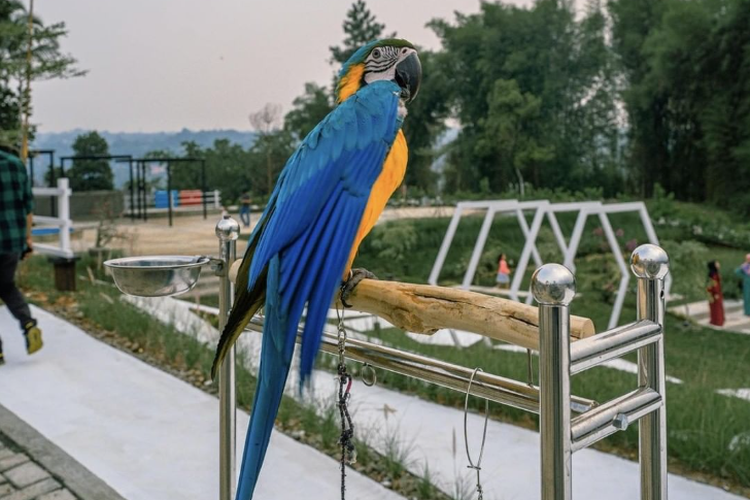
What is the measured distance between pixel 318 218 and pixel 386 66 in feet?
1.31

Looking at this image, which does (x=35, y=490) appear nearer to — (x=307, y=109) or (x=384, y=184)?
(x=384, y=184)

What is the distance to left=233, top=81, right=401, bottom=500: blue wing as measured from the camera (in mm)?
949

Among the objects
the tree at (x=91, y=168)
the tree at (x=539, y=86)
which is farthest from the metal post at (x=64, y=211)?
the tree at (x=539, y=86)

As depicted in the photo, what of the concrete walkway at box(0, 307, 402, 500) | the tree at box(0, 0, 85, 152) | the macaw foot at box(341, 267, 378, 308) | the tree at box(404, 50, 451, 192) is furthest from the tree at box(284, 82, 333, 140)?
the macaw foot at box(341, 267, 378, 308)

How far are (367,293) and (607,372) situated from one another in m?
2.53

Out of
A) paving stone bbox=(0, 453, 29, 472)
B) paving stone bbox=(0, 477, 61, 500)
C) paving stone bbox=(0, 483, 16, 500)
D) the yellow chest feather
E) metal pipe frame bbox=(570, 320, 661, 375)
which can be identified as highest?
the yellow chest feather

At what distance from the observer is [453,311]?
3.44 feet

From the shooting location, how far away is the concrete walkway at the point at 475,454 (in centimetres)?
214

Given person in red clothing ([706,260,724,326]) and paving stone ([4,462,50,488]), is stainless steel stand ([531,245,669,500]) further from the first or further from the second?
person in red clothing ([706,260,724,326])

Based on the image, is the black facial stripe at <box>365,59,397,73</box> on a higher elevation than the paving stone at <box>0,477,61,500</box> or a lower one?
higher

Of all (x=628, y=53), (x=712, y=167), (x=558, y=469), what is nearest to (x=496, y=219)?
(x=712, y=167)

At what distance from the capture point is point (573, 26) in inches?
584

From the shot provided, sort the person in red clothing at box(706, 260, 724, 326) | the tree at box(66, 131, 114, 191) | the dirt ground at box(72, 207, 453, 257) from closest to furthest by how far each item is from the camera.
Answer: the person in red clothing at box(706, 260, 724, 326) < the dirt ground at box(72, 207, 453, 257) < the tree at box(66, 131, 114, 191)

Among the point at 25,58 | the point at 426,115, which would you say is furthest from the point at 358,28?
the point at 25,58
